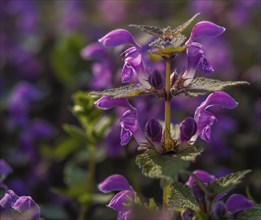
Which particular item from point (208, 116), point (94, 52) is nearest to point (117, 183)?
point (208, 116)

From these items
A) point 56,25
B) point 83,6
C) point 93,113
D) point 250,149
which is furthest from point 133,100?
point 83,6

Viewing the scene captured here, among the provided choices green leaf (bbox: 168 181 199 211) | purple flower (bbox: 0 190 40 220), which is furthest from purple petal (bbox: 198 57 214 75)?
purple flower (bbox: 0 190 40 220)

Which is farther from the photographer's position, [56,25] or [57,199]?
[56,25]

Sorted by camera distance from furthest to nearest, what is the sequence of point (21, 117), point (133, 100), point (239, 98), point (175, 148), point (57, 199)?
point (239, 98)
point (21, 117)
point (57, 199)
point (133, 100)
point (175, 148)

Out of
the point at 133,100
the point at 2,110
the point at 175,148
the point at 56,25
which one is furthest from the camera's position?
the point at 56,25

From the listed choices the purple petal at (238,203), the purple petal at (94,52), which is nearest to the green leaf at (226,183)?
the purple petal at (238,203)

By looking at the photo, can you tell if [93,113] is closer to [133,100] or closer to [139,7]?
[133,100]

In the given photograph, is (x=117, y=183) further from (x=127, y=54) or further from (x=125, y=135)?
(x=127, y=54)
